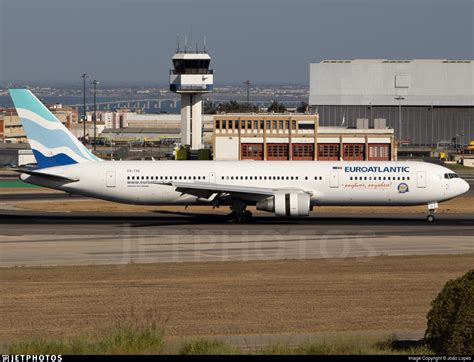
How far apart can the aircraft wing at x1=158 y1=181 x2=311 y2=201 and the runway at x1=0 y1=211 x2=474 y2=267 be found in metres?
1.69

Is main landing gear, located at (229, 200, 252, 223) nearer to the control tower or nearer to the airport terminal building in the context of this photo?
the control tower

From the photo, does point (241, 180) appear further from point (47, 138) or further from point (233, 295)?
point (233, 295)

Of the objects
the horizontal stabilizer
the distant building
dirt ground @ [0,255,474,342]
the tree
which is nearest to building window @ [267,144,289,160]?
the distant building

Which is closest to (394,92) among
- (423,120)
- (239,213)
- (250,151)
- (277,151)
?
(423,120)

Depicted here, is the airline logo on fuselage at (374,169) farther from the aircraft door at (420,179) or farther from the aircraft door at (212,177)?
the aircraft door at (212,177)

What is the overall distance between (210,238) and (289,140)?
5685 centimetres

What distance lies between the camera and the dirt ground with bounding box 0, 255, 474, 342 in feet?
81.2

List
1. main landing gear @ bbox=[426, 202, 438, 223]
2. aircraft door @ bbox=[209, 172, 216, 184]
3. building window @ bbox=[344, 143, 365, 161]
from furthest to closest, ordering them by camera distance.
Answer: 1. building window @ bbox=[344, 143, 365, 161]
2. main landing gear @ bbox=[426, 202, 438, 223]
3. aircraft door @ bbox=[209, 172, 216, 184]

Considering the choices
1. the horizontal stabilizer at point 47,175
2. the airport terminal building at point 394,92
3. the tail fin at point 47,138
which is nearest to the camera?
the horizontal stabilizer at point 47,175

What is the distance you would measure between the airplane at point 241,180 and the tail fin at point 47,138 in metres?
0.06

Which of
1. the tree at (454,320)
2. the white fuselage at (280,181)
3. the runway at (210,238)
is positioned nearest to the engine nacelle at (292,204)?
the runway at (210,238)

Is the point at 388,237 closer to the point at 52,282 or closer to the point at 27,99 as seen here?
the point at 52,282

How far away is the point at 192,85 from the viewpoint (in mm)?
124312

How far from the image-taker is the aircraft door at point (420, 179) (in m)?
53.8
